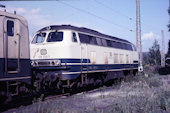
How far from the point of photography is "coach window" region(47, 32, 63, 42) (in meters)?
11.3

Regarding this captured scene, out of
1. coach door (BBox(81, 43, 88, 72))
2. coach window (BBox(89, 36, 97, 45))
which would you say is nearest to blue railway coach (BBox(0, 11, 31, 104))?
coach door (BBox(81, 43, 88, 72))

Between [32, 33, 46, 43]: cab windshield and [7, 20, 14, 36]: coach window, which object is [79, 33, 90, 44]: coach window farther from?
[7, 20, 14, 36]: coach window

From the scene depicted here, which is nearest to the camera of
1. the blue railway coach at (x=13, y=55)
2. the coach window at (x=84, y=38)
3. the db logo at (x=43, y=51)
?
the blue railway coach at (x=13, y=55)

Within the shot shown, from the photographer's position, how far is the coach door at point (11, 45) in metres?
7.91

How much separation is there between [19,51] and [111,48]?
8.85 metres

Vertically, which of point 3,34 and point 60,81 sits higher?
point 3,34

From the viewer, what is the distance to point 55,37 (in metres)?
11.5

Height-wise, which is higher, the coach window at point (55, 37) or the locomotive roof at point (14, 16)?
the locomotive roof at point (14, 16)

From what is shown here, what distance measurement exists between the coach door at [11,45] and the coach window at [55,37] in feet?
10.0

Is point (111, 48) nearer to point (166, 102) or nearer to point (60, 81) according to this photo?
point (60, 81)

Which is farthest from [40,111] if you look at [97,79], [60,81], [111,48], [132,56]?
[132,56]

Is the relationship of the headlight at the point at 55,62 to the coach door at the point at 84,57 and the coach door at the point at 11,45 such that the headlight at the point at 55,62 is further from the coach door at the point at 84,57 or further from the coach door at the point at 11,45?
the coach door at the point at 11,45

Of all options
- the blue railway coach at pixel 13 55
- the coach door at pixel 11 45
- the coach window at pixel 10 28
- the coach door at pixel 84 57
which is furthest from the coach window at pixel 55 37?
the coach window at pixel 10 28

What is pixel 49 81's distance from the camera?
10734 mm
